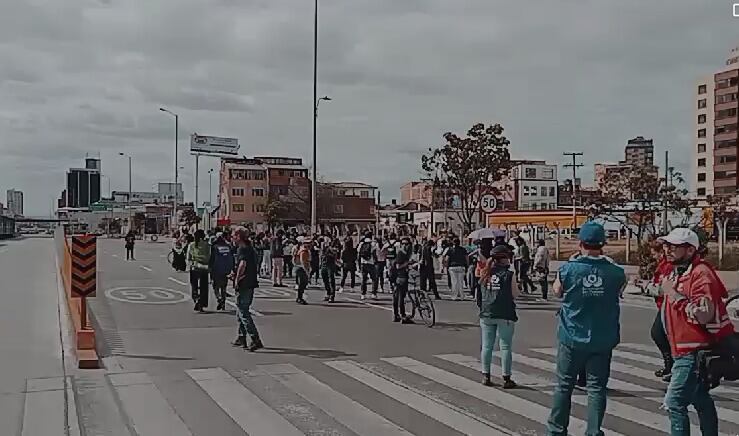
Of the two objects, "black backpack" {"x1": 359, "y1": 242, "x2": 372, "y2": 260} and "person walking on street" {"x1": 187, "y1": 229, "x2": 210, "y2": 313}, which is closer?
"person walking on street" {"x1": 187, "y1": 229, "x2": 210, "y2": 313}

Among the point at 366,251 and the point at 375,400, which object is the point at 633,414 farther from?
the point at 366,251

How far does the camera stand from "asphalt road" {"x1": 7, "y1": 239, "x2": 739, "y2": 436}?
7.99m

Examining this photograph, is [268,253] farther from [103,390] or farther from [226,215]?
[226,215]

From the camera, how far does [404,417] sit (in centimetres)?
820

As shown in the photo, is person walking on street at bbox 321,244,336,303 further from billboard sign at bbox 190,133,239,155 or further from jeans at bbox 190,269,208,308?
billboard sign at bbox 190,133,239,155

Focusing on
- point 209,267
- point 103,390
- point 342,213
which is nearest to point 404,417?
point 103,390

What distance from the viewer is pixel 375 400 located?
29.5 feet

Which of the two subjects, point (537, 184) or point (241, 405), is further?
point (537, 184)

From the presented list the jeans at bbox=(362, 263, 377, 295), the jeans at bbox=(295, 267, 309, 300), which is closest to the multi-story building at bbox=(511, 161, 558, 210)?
the jeans at bbox=(362, 263, 377, 295)

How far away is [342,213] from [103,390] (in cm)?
9043

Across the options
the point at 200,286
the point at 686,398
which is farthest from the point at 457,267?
the point at 686,398

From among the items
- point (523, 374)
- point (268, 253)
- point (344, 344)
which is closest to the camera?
point (523, 374)

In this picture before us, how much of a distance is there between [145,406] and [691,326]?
548cm

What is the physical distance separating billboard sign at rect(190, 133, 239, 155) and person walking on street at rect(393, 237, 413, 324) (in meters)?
73.1
